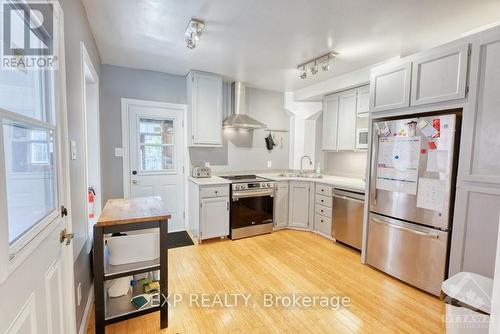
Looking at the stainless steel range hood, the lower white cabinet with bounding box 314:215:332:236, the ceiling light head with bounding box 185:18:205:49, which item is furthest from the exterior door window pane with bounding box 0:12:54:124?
the lower white cabinet with bounding box 314:215:332:236

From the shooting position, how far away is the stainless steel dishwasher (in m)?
2.92

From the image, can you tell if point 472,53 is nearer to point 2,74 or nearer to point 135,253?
point 2,74

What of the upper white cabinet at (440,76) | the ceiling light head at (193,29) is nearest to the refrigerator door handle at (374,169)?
the upper white cabinet at (440,76)

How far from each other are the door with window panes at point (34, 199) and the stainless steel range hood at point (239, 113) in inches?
101

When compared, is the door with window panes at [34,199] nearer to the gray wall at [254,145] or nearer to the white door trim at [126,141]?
the white door trim at [126,141]

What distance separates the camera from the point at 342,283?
233 centimetres

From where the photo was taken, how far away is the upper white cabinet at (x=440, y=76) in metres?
1.88

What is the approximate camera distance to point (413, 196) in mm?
2205

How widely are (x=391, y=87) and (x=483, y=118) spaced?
0.83 m

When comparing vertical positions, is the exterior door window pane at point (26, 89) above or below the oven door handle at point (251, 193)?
above

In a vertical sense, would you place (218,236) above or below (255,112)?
below

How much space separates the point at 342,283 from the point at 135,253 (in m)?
1.99

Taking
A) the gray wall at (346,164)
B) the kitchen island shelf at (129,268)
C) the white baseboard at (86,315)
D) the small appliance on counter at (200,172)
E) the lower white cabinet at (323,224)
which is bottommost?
the white baseboard at (86,315)

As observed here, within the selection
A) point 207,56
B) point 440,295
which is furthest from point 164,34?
point 440,295
